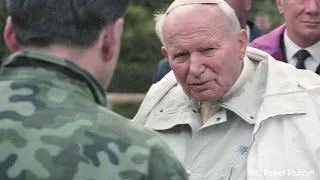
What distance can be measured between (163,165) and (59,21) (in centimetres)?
43

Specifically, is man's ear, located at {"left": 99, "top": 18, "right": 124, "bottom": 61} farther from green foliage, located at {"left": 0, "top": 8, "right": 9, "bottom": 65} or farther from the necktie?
green foliage, located at {"left": 0, "top": 8, "right": 9, "bottom": 65}

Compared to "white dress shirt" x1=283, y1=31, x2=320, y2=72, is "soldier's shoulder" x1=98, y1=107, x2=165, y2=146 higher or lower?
higher

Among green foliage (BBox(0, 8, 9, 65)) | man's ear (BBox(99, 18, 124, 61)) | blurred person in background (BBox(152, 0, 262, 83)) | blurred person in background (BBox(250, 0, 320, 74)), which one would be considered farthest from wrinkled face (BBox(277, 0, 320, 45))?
green foliage (BBox(0, 8, 9, 65))

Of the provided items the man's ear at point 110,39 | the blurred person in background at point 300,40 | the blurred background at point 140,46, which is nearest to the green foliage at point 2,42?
the blurred background at point 140,46

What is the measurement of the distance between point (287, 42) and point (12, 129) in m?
3.12

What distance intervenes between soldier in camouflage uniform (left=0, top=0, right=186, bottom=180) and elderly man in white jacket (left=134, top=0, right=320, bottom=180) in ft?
5.10

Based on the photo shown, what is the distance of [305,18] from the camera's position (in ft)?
16.4

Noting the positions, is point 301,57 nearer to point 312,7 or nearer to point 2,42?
point 312,7

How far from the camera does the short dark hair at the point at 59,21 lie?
2.22 metres

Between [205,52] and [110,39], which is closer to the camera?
[110,39]

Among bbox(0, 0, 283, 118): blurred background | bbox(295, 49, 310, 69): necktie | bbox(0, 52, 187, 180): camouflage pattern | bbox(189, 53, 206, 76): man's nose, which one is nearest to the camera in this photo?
bbox(0, 52, 187, 180): camouflage pattern

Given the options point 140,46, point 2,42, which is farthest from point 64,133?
point 140,46

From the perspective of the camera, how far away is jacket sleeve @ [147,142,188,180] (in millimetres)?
2193

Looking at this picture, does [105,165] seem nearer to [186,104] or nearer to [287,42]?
[186,104]
